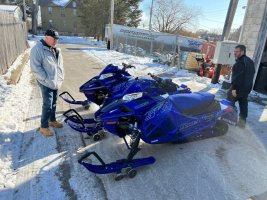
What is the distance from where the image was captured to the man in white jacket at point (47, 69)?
13.6 feet

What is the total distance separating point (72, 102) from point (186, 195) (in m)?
3.54

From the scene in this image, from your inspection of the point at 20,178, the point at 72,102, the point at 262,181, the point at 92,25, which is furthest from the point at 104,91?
the point at 92,25

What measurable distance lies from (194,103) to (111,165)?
1798 mm

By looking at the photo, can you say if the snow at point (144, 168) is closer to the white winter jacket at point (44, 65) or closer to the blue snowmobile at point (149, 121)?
the blue snowmobile at point (149, 121)

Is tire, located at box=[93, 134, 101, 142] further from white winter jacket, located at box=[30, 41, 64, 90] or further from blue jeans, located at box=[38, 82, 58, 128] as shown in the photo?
white winter jacket, located at box=[30, 41, 64, 90]

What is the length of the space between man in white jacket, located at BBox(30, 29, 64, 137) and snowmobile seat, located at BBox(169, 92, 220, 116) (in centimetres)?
198

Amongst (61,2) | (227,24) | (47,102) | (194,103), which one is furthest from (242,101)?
(61,2)

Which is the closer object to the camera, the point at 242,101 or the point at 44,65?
the point at 44,65

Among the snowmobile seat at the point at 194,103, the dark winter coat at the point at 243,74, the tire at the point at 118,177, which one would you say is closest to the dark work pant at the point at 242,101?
the dark winter coat at the point at 243,74

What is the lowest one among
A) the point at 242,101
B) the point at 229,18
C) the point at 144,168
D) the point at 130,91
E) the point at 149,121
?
the point at 144,168

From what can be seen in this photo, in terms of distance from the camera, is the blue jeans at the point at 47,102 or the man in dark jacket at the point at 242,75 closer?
the blue jeans at the point at 47,102

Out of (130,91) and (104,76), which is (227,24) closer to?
(104,76)

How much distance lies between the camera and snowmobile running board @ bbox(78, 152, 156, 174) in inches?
128

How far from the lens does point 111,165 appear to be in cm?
A: 344
